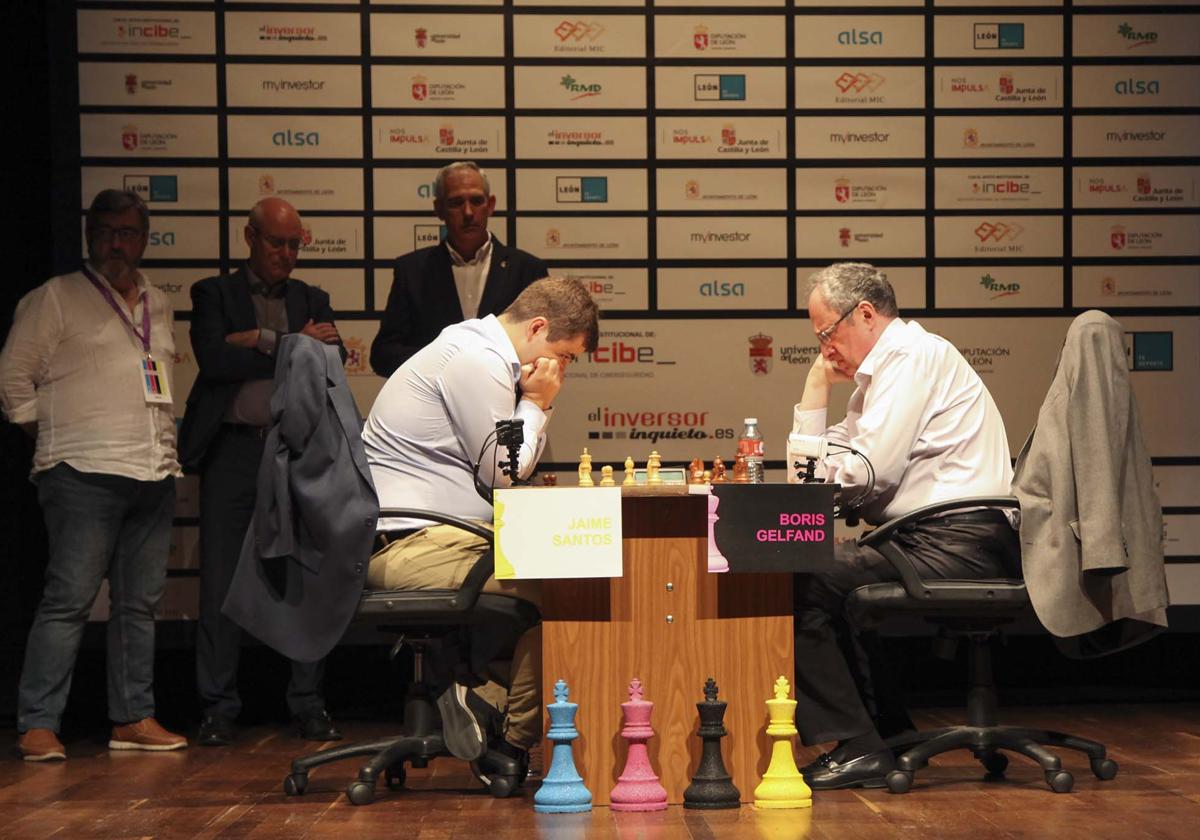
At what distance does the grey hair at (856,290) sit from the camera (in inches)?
164

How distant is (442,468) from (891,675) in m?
1.38

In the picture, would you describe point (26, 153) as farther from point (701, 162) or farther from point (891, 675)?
point (891, 675)

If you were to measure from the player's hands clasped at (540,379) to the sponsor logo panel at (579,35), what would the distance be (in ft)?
8.14

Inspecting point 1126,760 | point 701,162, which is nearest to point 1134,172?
point 701,162

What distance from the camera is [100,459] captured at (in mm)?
4891

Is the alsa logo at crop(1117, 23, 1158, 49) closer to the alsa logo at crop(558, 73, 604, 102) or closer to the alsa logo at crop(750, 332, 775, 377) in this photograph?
the alsa logo at crop(750, 332, 775, 377)

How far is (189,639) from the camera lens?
5.94 meters

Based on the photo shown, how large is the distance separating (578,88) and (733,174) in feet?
2.37

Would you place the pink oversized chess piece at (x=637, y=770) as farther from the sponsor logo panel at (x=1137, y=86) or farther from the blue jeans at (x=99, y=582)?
the sponsor logo panel at (x=1137, y=86)

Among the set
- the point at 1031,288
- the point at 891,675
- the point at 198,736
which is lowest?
the point at 198,736

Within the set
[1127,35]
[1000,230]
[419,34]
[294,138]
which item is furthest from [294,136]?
[1127,35]

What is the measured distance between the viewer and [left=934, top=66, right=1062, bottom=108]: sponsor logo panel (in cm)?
619

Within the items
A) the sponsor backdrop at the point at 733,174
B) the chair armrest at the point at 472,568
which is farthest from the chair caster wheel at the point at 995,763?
the sponsor backdrop at the point at 733,174

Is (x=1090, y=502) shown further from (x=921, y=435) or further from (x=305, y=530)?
(x=305, y=530)
